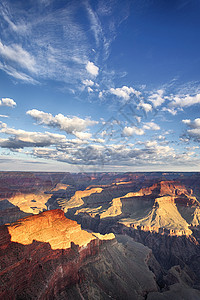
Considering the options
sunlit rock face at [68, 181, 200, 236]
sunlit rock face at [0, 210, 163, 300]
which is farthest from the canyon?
sunlit rock face at [68, 181, 200, 236]

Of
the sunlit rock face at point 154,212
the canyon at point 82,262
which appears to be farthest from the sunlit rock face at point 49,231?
the sunlit rock face at point 154,212

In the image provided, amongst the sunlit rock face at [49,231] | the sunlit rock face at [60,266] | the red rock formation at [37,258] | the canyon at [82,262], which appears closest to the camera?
the red rock formation at [37,258]

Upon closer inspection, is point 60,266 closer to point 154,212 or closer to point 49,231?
point 49,231

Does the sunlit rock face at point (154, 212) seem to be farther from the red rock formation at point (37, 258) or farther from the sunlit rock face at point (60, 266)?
the red rock formation at point (37, 258)

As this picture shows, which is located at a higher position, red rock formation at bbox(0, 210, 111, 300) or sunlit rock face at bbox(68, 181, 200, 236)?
red rock formation at bbox(0, 210, 111, 300)

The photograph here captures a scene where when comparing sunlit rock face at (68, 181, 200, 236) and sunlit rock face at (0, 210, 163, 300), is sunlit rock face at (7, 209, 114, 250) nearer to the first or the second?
sunlit rock face at (0, 210, 163, 300)

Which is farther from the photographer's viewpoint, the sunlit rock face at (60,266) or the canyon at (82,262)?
the canyon at (82,262)

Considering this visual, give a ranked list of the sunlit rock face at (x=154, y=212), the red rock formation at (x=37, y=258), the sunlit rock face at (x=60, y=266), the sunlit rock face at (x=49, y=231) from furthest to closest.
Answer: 1. the sunlit rock face at (x=154, y=212)
2. the sunlit rock face at (x=49, y=231)
3. the sunlit rock face at (x=60, y=266)
4. the red rock formation at (x=37, y=258)

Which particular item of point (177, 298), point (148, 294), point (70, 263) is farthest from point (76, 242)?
point (177, 298)

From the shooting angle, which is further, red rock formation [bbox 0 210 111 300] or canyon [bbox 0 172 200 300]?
canyon [bbox 0 172 200 300]

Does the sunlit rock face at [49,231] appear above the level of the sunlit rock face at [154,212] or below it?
above

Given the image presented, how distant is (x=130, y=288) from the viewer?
43.5 m

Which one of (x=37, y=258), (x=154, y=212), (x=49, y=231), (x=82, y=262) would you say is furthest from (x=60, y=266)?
(x=154, y=212)

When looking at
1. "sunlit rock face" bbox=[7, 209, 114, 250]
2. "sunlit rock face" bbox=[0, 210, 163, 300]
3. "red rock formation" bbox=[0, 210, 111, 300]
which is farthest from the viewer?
"sunlit rock face" bbox=[7, 209, 114, 250]
